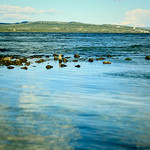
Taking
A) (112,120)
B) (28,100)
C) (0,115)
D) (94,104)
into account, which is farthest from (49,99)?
(112,120)

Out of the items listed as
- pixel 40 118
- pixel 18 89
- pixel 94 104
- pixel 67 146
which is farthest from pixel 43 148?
pixel 18 89

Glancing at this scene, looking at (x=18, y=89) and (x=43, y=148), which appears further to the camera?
(x=18, y=89)

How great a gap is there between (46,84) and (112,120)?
8.83m

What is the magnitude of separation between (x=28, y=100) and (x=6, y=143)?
5.52 m

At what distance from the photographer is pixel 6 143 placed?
7414mm

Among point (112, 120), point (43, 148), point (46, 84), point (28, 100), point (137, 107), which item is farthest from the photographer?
point (46, 84)

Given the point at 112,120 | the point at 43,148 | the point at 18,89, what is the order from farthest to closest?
the point at 18,89
the point at 112,120
the point at 43,148

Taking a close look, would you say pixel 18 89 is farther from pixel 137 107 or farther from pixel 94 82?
pixel 137 107

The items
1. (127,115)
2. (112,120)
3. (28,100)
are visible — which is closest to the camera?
(112,120)

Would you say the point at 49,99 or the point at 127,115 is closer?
the point at 127,115

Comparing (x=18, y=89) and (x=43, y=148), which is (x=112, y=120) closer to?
(x=43, y=148)

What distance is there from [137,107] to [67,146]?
5474 mm

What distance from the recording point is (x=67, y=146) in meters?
7.38

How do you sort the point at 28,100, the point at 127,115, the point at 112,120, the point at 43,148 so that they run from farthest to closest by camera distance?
1. the point at 28,100
2. the point at 127,115
3. the point at 112,120
4. the point at 43,148
